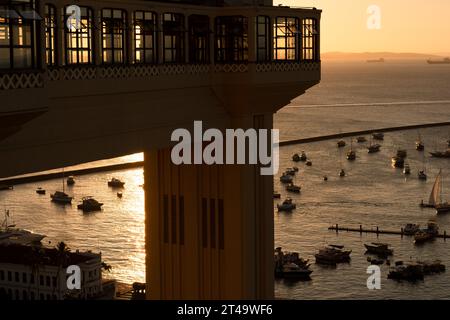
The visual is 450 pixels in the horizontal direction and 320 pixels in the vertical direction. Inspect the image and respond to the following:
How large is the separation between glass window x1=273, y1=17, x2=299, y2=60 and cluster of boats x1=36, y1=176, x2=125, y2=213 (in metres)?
57.2

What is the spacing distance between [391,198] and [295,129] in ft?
205

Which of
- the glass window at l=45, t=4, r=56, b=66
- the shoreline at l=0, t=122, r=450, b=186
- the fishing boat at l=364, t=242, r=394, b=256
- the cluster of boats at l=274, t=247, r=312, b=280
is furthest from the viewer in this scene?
the shoreline at l=0, t=122, r=450, b=186

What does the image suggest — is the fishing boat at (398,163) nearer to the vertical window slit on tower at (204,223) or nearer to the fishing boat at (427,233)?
the fishing boat at (427,233)

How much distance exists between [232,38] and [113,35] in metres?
2.68

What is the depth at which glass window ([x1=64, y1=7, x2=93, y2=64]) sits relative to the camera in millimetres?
10688

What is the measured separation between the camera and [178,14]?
12.9 metres

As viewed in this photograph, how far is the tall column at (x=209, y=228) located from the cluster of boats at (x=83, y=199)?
56365mm

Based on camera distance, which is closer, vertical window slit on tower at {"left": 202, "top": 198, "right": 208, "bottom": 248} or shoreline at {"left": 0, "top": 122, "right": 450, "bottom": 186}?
vertical window slit on tower at {"left": 202, "top": 198, "right": 208, "bottom": 248}

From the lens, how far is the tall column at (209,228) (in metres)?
14.2

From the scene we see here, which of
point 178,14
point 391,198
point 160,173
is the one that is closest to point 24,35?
point 178,14

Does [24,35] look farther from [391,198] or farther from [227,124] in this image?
[391,198]

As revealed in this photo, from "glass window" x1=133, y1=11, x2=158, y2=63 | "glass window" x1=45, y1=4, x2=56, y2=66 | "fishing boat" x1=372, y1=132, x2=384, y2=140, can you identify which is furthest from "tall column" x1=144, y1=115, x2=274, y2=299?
"fishing boat" x1=372, y1=132, x2=384, y2=140

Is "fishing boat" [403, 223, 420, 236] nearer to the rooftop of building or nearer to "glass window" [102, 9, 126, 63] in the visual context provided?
the rooftop of building

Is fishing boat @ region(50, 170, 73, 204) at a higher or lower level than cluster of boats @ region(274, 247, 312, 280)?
higher
